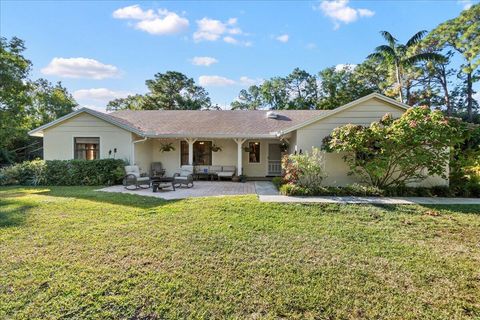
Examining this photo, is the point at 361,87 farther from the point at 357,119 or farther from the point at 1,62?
the point at 1,62

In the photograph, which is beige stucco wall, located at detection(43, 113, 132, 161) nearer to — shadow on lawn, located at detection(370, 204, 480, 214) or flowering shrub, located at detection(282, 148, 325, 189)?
flowering shrub, located at detection(282, 148, 325, 189)

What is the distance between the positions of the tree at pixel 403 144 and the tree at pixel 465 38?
19.2 meters

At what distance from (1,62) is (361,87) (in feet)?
104

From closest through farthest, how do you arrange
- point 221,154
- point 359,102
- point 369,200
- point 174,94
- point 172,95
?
point 369,200
point 359,102
point 221,154
point 172,95
point 174,94

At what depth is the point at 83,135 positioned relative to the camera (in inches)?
497

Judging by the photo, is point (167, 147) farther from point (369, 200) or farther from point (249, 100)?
point (249, 100)

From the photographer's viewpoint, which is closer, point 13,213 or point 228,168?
point 13,213

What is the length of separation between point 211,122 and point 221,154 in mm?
2286

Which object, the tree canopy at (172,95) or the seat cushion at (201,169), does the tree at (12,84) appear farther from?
the tree canopy at (172,95)

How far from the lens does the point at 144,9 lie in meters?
9.70

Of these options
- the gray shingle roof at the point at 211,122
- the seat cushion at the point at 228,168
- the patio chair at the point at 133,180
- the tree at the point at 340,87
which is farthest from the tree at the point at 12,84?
the tree at the point at 340,87

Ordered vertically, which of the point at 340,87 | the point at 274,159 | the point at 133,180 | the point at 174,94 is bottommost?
the point at 133,180

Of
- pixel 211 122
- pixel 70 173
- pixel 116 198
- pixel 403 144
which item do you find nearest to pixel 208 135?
pixel 211 122

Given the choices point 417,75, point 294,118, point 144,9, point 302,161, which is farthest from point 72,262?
point 417,75
